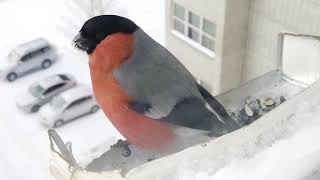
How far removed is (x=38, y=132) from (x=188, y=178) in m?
1.38

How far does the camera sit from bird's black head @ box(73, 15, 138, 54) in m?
0.64

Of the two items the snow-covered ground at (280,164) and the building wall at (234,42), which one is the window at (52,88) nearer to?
the building wall at (234,42)

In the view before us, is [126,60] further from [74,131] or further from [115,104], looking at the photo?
[74,131]

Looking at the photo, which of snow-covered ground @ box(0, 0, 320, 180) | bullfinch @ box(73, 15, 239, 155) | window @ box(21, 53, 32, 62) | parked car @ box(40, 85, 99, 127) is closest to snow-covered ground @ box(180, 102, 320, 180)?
snow-covered ground @ box(0, 0, 320, 180)

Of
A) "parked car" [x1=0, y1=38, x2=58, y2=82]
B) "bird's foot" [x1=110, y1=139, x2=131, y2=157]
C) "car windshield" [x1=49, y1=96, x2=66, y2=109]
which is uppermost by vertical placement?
"bird's foot" [x1=110, y1=139, x2=131, y2=157]

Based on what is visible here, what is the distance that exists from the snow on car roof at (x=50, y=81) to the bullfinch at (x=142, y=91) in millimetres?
1302

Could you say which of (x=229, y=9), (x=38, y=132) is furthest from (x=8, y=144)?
(x=229, y=9)

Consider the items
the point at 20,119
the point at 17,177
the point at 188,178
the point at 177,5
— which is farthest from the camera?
the point at 20,119

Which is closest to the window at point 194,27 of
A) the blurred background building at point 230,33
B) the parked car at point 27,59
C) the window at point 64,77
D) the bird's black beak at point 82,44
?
the blurred background building at point 230,33

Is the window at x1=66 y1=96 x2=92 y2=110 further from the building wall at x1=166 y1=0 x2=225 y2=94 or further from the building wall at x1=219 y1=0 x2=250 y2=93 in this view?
the building wall at x1=219 y1=0 x2=250 y2=93

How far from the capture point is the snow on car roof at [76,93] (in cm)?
189

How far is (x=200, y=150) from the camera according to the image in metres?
0.50

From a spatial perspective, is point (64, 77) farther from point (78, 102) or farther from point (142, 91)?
point (142, 91)

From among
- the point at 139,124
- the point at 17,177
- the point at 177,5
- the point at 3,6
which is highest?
the point at 139,124
